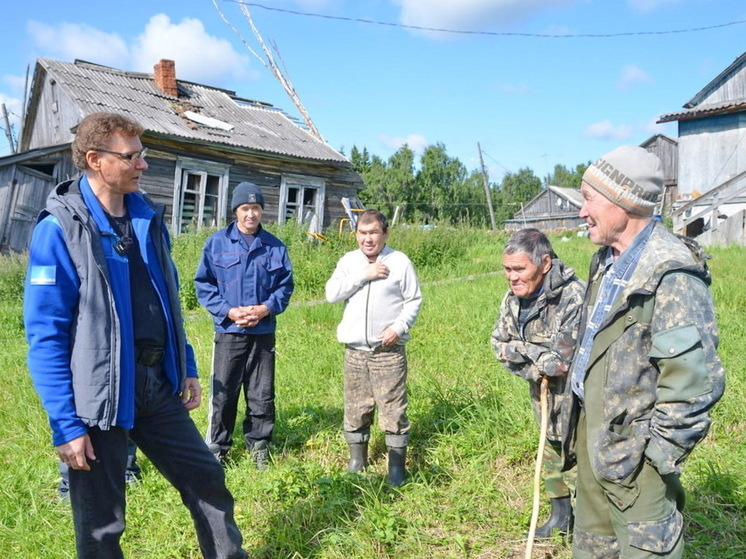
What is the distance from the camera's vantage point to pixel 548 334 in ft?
10.7

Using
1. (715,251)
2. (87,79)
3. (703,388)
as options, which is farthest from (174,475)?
(87,79)

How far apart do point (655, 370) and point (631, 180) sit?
0.67 m

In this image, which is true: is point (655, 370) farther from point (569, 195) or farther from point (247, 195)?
point (569, 195)

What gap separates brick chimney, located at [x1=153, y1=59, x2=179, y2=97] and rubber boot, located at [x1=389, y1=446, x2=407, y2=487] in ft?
50.4

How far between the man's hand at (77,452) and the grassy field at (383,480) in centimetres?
122

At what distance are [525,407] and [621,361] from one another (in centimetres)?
258

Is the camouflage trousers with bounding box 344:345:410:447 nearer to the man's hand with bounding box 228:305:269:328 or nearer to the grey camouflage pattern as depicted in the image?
the man's hand with bounding box 228:305:269:328

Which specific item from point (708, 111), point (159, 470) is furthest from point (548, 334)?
point (708, 111)

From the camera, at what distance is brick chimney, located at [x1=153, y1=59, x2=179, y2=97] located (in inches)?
666

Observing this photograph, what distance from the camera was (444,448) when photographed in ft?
14.2

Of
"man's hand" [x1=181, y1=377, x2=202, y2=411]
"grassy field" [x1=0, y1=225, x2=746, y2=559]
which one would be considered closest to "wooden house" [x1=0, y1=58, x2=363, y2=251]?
"grassy field" [x1=0, y1=225, x2=746, y2=559]

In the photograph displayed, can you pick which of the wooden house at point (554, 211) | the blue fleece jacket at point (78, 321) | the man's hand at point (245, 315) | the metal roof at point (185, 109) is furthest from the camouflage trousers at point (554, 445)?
the wooden house at point (554, 211)

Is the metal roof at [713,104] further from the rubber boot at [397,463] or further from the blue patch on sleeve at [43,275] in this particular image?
the blue patch on sleeve at [43,275]

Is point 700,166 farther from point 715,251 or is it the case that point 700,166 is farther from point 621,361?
point 621,361
